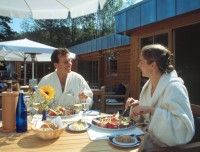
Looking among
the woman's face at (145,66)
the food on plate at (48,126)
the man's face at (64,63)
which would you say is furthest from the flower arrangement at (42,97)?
the man's face at (64,63)

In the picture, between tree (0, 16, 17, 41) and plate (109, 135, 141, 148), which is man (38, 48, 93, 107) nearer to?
plate (109, 135, 141, 148)

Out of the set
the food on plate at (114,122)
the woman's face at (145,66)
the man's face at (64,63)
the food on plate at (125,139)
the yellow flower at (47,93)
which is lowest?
the food on plate at (125,139)

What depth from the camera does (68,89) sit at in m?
3.85

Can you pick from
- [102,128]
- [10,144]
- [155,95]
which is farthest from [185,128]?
[10,144]

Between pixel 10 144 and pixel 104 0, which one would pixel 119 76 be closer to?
pixel 104 0

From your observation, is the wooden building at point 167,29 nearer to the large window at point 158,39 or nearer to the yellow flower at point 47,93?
the large window at point 158,39

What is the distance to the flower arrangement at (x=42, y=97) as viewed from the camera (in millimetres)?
2592

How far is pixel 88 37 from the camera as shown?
1499 inches

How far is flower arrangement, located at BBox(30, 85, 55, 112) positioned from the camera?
259 centimetres

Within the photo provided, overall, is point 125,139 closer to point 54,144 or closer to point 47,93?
point 54,144

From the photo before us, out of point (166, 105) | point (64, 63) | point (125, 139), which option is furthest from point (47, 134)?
point (64, 63)

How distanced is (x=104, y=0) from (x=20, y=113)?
2047 millimetres

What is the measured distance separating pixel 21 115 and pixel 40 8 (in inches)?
96.1

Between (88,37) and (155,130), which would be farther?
(88,37)
